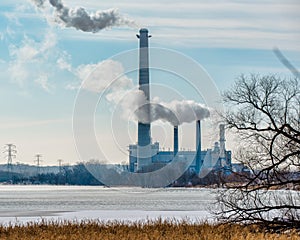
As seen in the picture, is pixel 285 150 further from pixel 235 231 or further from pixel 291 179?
pixel 235 231

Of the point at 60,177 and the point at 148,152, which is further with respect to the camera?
the point at 60,177

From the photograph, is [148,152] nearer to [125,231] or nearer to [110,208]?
[110,208]

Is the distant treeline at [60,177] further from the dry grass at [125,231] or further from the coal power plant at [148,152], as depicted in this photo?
the dry grass at [125,231]

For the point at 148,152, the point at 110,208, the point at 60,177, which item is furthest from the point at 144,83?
the point at 60,177

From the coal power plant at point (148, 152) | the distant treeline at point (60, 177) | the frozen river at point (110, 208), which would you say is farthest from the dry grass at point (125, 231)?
the distant treeline at point (60, 177)

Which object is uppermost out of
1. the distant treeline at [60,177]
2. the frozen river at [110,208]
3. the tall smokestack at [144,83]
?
the tall smokestack at [144,83]

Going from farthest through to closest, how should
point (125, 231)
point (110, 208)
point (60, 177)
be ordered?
1. point (60, 177)
2. point (110, 208)
3. point (125, 231)

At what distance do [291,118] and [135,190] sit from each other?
371 feet

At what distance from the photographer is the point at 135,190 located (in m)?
139

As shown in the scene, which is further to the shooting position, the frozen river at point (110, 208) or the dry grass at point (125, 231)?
the frozen river at point (110, 208)

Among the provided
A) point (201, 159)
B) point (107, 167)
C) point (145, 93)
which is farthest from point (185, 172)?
point (145, 93)

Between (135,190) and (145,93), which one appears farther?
(135,190)

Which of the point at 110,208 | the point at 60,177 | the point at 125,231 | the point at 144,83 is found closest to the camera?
the point at 125,231

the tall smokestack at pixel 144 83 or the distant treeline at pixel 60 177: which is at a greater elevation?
the tall smokestack at pixel 144 83
